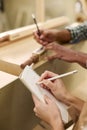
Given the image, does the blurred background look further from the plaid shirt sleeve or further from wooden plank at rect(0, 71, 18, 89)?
wooden plank at rect(0, 71, 18, 89)

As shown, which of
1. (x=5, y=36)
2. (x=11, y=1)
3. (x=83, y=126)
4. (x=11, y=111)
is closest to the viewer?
(x=83, y=126)

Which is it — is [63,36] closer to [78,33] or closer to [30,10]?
[78,33]

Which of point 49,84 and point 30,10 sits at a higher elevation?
point 49,84

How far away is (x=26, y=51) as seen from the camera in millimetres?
974

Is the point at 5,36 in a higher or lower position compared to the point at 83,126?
higher

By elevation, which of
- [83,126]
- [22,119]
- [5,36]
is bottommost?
A: [22,119]

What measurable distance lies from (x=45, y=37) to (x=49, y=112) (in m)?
0.38

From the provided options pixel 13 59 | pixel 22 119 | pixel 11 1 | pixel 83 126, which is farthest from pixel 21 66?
pixel 11 1

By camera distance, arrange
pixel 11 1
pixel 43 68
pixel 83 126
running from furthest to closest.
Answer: pixel 11 1
pixel 43 68
pixel 83 126

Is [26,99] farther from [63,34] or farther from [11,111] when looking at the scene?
[63,34]

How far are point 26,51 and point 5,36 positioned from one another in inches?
5.7

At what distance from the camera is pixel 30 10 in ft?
6.48

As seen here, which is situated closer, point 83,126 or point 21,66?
point 83,126

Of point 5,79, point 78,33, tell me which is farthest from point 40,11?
point 5,79
